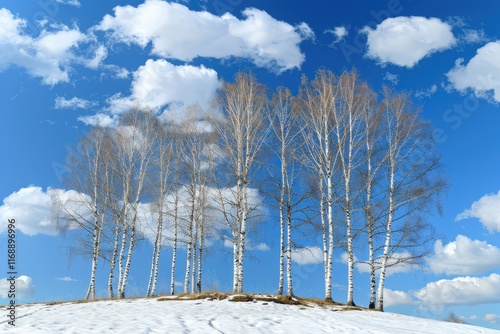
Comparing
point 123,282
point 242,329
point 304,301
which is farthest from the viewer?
point 123,282

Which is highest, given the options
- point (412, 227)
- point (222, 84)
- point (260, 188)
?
point (222, 84)

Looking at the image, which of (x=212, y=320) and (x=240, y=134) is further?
(x=240, y=134)

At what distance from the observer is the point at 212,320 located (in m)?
14.0

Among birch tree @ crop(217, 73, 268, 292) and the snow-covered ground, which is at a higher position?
birch tree @ crop(217, 73, 268, 292)

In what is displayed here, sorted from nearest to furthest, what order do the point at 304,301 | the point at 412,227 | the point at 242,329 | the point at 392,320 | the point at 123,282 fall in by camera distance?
the point at 242,329 < the point at 392,320 < the point at 304,301 < the point at 412,227 < the point at 123,282

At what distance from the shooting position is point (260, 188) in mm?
Result: 23141

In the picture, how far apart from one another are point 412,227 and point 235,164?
8992mm

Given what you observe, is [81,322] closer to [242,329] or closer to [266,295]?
[242,329]

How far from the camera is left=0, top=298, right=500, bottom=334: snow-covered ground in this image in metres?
12.5

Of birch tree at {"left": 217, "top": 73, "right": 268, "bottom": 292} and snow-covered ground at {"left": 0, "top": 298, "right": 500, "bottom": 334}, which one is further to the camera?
birch tree at {"left": 217, "top": 73, "right": 268, "bottom": 292}

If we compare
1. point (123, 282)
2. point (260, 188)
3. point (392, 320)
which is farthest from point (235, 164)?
point (392, 320)

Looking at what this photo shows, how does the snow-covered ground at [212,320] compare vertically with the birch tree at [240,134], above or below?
below

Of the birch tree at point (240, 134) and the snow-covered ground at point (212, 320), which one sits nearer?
the snow-covered ground at point (212, 320)

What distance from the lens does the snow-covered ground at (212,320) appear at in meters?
12.5
